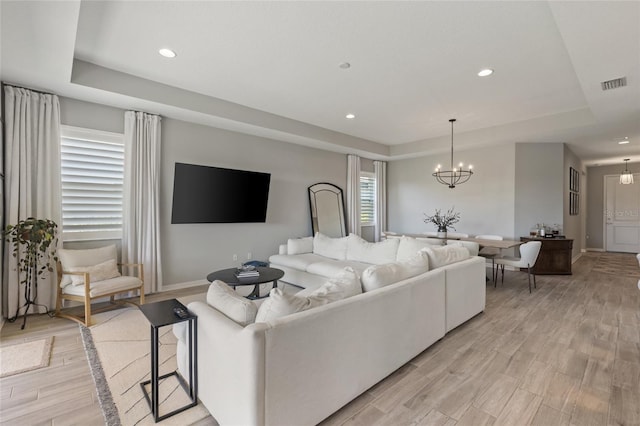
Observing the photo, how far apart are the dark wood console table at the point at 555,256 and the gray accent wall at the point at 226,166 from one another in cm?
458

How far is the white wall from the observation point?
6.39m

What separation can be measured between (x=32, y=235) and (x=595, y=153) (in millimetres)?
10773

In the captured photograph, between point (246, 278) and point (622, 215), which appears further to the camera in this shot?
point (622, 215)

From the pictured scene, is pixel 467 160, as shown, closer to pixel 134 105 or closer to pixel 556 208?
pixel 556 208

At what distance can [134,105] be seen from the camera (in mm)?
4047

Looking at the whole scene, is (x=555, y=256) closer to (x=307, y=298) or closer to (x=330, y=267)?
(x=330, y=267)

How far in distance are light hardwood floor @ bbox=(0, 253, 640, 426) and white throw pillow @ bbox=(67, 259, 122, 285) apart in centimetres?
49

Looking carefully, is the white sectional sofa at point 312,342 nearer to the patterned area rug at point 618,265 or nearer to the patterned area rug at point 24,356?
the patterned area rug at point 24,356

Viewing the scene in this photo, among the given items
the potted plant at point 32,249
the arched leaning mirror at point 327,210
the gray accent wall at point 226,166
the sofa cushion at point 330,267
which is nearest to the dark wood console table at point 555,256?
the sofa cushion at point 330,267

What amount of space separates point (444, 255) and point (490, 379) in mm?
1236

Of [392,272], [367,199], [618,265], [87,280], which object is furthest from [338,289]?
A: [618,265]

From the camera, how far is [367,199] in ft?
26.6

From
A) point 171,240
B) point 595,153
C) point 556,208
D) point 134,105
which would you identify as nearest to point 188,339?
point 171,240

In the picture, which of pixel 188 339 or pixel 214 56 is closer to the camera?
pixel 188 339
